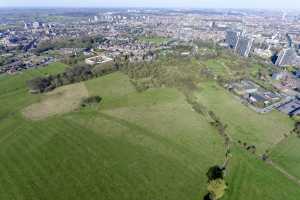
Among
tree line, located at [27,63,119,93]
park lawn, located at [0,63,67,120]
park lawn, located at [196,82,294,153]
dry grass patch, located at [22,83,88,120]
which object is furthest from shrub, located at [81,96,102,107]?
park lawn, located at [196,82,294,153]

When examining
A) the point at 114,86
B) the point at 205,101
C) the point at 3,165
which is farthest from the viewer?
the point at 114,86

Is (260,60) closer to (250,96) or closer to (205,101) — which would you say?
(250,96)

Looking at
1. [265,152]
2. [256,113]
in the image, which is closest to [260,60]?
[256,113]

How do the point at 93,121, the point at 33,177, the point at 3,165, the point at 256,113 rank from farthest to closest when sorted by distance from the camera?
the point at 256,113 → the point at 93,121 → the point at 3,165 → the point at 33,177

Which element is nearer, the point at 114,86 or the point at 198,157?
the point at 198,157

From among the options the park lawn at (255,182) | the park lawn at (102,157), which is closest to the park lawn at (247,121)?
the park lawn at (255,182)

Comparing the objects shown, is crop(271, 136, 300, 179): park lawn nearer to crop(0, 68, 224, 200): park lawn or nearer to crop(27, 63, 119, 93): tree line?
crop(0, 68, 224, 200): park lawn
